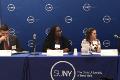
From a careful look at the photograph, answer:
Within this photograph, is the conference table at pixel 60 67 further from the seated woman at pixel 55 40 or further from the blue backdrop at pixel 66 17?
Answer: the blue backdrop at pixel 66 17

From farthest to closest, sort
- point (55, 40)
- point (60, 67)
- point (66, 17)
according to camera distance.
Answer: point (66, 17), point (55, 40), point (60, 67)

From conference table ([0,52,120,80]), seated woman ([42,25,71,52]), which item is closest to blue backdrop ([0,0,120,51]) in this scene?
seated woman ([42,25,71,52])

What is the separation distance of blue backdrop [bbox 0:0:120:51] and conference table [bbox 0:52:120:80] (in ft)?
7.29

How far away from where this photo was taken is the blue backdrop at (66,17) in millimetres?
6180

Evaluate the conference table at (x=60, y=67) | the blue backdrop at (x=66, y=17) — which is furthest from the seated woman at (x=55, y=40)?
the conference table at (x=60, y=67)

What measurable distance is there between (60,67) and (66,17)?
2.33m

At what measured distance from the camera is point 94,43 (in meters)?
5.39

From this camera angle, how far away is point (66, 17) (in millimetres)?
6223

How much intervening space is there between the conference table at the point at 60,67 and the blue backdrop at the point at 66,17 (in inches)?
87.4

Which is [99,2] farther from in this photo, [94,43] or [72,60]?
[72,60]

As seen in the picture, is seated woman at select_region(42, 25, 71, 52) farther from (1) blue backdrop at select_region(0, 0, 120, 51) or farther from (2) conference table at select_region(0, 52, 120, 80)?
(2) conference table at select_region(0, 52, 120, 80)

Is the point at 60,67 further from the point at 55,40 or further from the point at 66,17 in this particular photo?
the point at 66,17

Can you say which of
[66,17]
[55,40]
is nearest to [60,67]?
[55,40]

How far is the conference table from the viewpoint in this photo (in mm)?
4027
